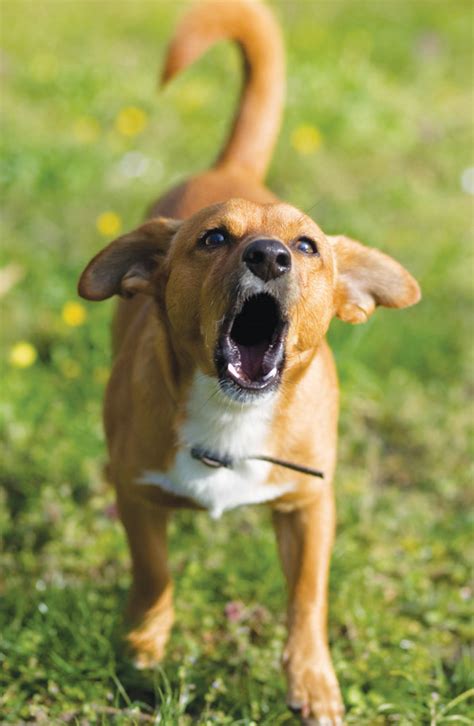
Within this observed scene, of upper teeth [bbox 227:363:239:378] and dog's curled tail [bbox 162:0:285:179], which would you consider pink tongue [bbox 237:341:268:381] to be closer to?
upper teeth [bbox 227:363:239:378]

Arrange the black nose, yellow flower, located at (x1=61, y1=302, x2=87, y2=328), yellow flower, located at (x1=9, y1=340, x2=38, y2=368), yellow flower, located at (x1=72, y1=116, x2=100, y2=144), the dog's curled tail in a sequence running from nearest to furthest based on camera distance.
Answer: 1. the black nose
2. the dog's curled tail
3. yellow flower, located at (x1=9, y1=340, x2=38, y2=368)
4. yellow flower, located at (x1=61, y1=302, x2=87, y2=328)
5. yellow flower, located at (x1=72, y1=116, x2=100, y2=144)

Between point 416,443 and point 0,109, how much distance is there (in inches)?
143

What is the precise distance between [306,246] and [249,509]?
135 centimetres

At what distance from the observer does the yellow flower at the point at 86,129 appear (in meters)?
6.31

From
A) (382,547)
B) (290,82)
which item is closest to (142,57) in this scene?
(290,82)

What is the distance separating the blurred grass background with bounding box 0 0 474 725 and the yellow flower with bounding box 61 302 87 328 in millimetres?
21

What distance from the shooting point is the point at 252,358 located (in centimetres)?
283

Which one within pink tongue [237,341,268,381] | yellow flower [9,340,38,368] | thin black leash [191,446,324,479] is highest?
pink tongue [237,341,268,381]

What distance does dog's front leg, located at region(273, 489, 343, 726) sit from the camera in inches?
118

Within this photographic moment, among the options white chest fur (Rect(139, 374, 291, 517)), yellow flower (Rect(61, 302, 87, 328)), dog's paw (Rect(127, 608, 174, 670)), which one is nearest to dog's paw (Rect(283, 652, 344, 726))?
dog's paw (Rect(127, 608, 174, 670))

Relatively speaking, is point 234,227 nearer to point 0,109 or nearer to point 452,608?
point 452,608

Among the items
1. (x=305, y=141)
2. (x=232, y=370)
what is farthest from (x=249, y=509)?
(x=305, y=141)

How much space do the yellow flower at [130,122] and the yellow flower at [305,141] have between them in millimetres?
970

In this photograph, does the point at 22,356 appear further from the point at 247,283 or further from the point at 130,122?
the point at 130,122
